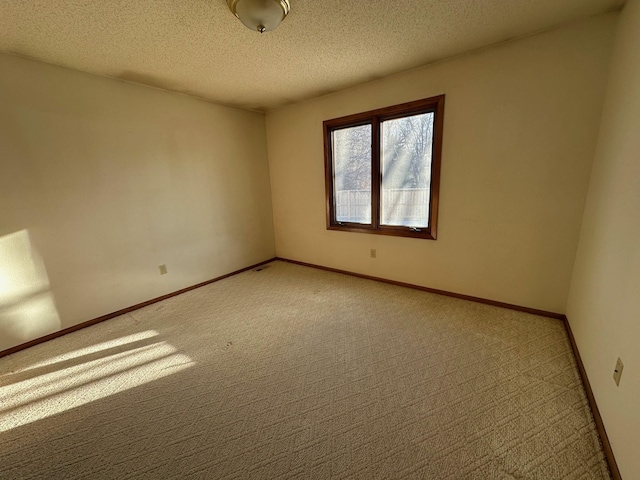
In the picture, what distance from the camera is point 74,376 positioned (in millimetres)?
1770

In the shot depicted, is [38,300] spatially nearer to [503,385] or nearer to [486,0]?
[503,385]

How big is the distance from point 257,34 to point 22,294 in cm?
280

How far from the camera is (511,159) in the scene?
218 cm

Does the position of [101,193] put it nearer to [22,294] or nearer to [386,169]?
[22,294]

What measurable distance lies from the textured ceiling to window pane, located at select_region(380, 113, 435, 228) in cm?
56

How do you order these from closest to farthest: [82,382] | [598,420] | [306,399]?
[598,420] < [306,399] < [82,382]

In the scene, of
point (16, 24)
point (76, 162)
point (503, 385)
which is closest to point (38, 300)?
point (76, 162)

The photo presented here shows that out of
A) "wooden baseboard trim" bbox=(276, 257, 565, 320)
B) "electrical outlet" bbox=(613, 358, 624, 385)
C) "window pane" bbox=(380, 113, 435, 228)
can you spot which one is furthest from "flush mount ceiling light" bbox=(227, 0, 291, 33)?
"wooden baseboard trim" bbox=(276, 257, 565, 320)

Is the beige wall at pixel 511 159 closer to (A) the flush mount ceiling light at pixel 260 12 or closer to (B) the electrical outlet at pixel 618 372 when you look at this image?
(B) the electrical outlet at pixel 618 372

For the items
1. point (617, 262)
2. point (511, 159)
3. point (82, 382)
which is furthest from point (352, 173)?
point (82, 382)

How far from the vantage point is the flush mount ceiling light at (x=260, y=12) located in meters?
1.46

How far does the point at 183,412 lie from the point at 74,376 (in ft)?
3.28

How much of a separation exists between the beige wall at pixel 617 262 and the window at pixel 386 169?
1111 mm

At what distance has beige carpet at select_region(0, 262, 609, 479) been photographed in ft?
3.76
